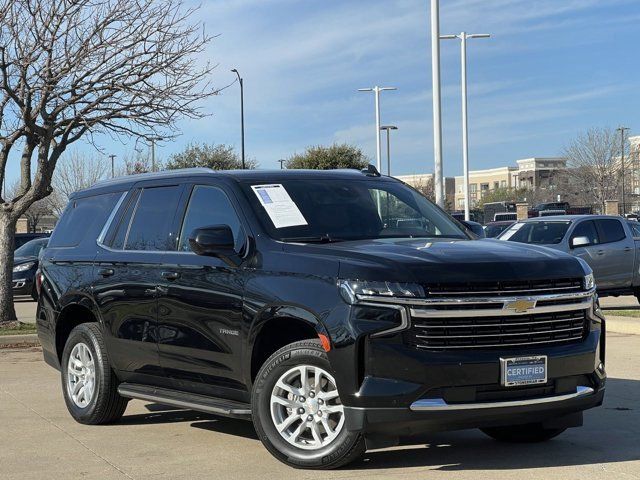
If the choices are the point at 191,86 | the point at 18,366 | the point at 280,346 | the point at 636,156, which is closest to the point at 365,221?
the point at 280,346

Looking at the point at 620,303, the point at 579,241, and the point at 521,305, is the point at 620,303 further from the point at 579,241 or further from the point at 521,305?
the point at 521,305

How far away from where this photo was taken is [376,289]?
5664 millimetres

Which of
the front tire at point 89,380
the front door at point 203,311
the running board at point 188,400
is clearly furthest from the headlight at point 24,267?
the front door at point 203,311

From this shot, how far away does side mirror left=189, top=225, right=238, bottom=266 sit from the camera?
6.45m

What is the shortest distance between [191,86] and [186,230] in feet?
29.3

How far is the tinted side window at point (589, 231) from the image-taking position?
1808cm

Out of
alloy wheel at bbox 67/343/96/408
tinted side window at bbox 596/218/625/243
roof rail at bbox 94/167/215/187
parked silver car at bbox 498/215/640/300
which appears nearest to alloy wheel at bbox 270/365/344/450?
roof rail at bbox 94/167/215/187

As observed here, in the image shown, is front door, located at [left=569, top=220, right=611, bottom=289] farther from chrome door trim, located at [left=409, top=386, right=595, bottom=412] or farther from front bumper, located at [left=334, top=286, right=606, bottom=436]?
front bumper, located at [left=334, top=286, right=606, bottom=436]

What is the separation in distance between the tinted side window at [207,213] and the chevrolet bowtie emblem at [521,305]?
2021 mm

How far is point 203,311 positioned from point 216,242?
22.8 inches

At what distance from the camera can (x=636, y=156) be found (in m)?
75.9

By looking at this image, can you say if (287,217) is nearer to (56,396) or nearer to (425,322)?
(425,322)

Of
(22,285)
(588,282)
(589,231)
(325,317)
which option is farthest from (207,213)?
(22,285)

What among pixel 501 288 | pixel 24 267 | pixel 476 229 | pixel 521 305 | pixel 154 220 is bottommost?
pixel 24 267
